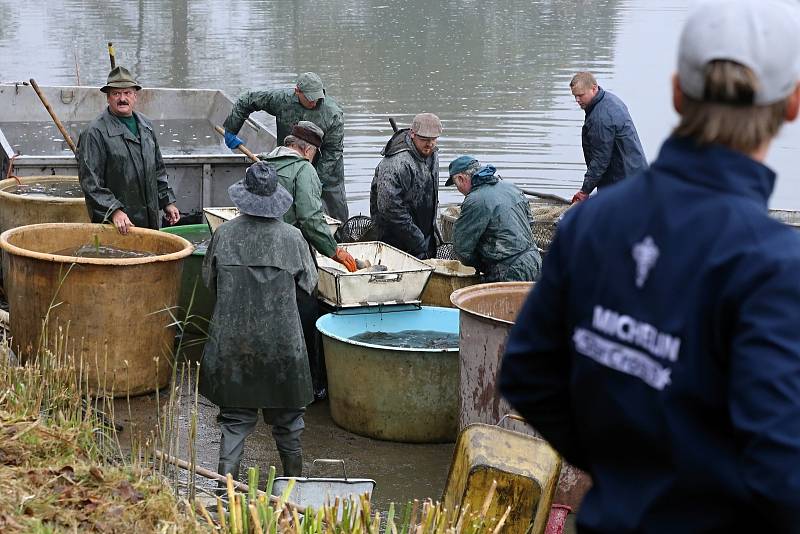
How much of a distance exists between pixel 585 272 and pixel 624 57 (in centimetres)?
2827

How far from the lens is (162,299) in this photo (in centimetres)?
764

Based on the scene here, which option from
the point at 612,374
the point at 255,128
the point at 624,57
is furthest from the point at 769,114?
the point at 624,57

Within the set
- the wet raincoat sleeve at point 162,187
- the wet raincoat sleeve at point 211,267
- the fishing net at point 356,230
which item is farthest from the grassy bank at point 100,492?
the fishing net at point 356,230

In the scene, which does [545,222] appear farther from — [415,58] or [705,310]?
[415,58]

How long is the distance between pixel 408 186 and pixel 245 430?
3205mm

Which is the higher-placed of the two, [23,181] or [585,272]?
[585,272]

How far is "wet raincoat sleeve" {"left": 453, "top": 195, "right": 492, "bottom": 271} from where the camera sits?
307 inches

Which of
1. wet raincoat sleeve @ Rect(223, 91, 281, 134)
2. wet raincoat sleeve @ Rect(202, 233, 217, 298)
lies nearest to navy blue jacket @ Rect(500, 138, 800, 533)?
wet raincoat sleeve @ Rect(202, 233, 217, 298)

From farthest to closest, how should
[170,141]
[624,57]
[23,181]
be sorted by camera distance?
[624,57]
[170,141]
[23,181]

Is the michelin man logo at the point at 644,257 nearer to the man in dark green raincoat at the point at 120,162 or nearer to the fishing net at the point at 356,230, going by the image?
the man in dark green raincoat at the point at 120,162

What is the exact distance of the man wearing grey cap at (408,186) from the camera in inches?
356

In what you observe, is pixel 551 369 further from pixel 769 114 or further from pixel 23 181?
pixel 23 181

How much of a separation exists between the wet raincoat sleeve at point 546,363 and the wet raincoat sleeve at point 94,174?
20.1 ft

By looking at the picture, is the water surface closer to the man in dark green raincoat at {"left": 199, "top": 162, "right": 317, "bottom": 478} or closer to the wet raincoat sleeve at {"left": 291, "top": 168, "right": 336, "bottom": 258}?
the wet raincoat sleeve at {"left": 291, "top": 168, "right": 336, "bottom": 258}
